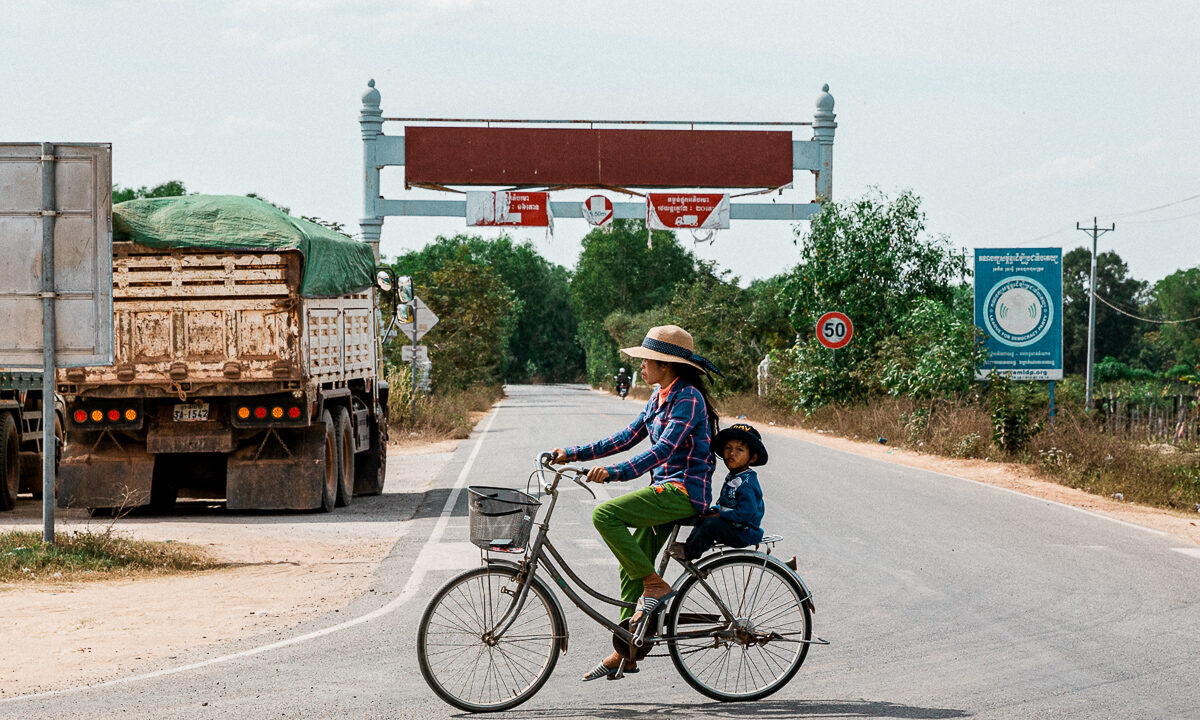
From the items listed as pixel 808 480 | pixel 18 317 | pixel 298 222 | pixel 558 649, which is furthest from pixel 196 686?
pixel 808 480

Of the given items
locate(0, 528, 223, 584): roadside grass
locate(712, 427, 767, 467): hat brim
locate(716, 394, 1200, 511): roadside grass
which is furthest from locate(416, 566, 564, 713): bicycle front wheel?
locate(716, 394, 1200, 511): roadside grass

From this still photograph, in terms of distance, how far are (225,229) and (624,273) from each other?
9528cm

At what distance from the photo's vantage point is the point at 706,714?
6316mm

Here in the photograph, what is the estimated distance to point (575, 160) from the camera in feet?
111

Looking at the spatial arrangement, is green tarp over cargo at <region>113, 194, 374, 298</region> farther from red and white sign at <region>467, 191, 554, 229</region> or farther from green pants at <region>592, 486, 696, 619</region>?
red and white sign at <region>467, 191, 554, 229</region>

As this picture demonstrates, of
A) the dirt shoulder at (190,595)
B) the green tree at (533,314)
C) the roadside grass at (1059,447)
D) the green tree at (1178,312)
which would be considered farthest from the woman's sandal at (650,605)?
the green tree at (533,314)

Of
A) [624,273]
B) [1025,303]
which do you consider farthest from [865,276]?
[624,273]

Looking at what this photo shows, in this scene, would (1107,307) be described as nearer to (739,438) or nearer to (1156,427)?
(1156,427)

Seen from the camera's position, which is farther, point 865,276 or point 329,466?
point 865,276

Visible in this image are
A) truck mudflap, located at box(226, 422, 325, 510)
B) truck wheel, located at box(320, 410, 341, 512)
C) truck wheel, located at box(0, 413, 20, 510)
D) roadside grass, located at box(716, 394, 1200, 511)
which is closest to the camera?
truck mudflap, located at box(226, 422, 325, 510)

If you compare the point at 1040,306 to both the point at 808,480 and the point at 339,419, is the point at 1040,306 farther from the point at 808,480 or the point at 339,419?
the point at 339,419

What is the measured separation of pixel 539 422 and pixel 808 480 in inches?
765

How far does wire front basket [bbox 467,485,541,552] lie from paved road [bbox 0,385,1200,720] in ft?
2.78

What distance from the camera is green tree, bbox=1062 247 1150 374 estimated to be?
302 feet
